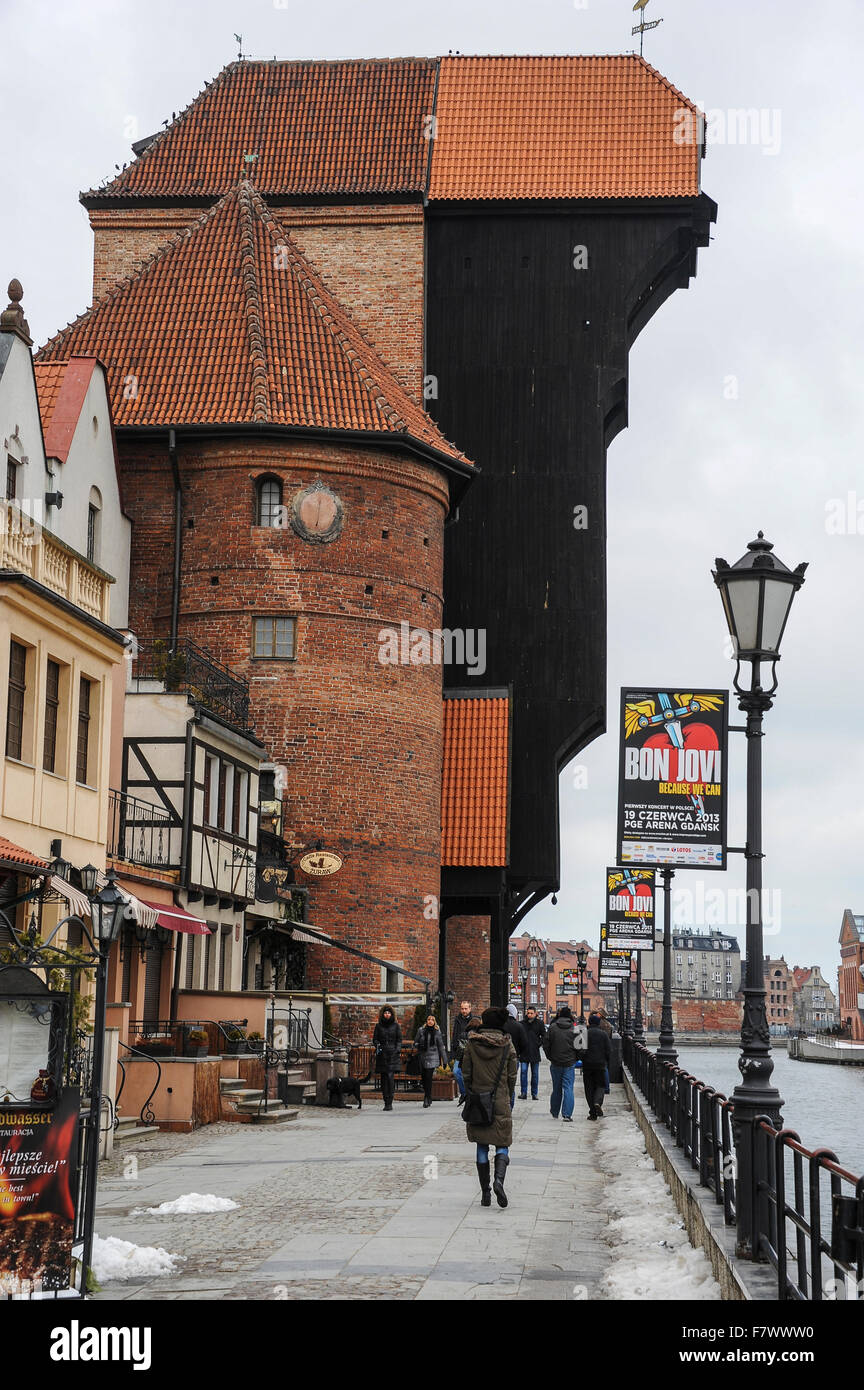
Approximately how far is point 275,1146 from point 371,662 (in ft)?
59.6

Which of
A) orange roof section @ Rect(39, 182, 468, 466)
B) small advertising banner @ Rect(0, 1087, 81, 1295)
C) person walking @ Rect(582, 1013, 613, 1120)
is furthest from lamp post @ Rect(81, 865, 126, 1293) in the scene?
orange roof section @ Rect(39, 182, 468, 466)

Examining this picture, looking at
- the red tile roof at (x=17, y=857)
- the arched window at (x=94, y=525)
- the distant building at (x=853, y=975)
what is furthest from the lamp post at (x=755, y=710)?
the distant building at (x=853, y=975)

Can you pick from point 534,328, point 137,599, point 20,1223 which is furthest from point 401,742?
point 20,1223

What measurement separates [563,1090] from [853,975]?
6829 inches

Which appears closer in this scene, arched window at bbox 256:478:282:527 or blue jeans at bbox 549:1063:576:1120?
blue jeans at bbox 549:1063:576:1120

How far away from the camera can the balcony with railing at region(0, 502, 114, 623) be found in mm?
19719

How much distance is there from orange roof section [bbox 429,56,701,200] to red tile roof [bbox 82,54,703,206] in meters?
0.04

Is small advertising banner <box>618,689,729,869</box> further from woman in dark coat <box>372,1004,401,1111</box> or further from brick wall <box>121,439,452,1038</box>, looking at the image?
brick wall <box>121,439,452,1038</box>

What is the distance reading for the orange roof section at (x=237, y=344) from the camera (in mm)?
38281

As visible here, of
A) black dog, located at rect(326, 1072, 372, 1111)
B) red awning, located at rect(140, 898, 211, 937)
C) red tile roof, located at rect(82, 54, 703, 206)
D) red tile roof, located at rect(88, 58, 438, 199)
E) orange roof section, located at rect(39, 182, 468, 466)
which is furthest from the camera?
red tile roof, located at rect(88, 58, 438, 199)

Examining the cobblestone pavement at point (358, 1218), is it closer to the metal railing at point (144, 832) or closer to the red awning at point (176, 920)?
the red awning at point (176, 920)

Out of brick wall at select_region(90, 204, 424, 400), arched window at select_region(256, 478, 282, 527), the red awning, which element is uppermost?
brick wall at select_region(90, 204, 424, 400)

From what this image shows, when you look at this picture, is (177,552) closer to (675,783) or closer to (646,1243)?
(675,783)

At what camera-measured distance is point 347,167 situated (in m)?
46.8
